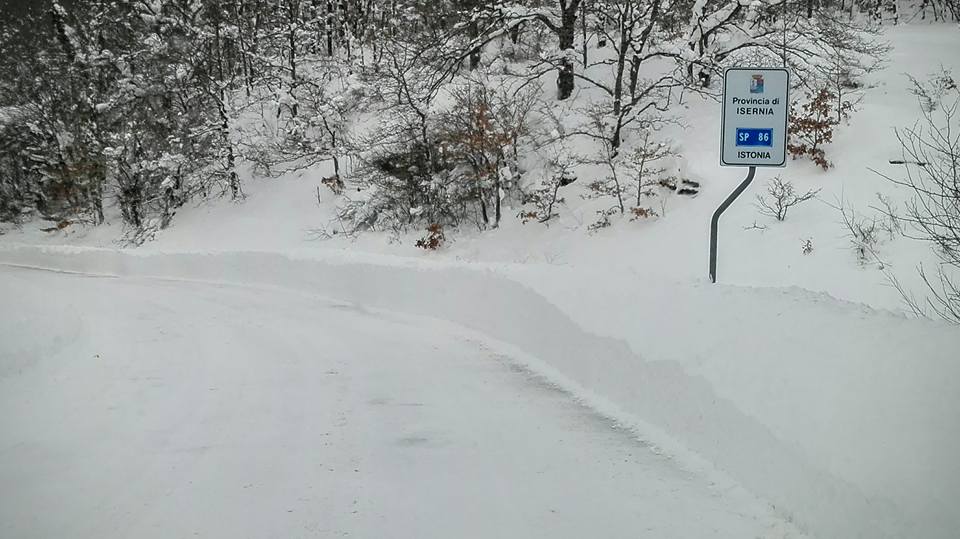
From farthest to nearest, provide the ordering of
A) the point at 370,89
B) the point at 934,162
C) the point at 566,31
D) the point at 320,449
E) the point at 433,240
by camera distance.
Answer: the point at 370,89
the point at 566,31
the point at 433,240
the point at 934,162
the point at 320,449

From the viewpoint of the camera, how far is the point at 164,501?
489 centimetres

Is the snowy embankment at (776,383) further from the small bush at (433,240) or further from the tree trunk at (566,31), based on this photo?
the tree trunk at (566,31)

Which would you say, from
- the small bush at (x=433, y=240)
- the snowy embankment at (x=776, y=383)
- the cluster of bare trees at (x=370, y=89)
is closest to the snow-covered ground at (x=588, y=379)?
the snowy embankment at (x=776, y=383)

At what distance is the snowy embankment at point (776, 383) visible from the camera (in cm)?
369

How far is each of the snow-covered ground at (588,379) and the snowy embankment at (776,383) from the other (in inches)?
0.7

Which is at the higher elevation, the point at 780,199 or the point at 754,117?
the point at 754,117

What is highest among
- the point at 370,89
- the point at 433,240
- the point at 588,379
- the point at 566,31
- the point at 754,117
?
the point at 566,31

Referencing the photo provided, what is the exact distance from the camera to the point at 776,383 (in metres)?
4.79

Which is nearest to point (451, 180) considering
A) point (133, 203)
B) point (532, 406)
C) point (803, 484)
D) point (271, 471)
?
point (532, 406)

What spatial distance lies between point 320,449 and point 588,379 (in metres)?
3.15

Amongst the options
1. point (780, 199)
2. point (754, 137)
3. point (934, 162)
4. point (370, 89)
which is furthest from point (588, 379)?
point (370, 89)

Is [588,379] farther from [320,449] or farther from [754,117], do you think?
[754,117]

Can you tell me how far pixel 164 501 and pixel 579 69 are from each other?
74.4 ft

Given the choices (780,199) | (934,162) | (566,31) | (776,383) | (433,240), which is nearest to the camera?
(776,383)
